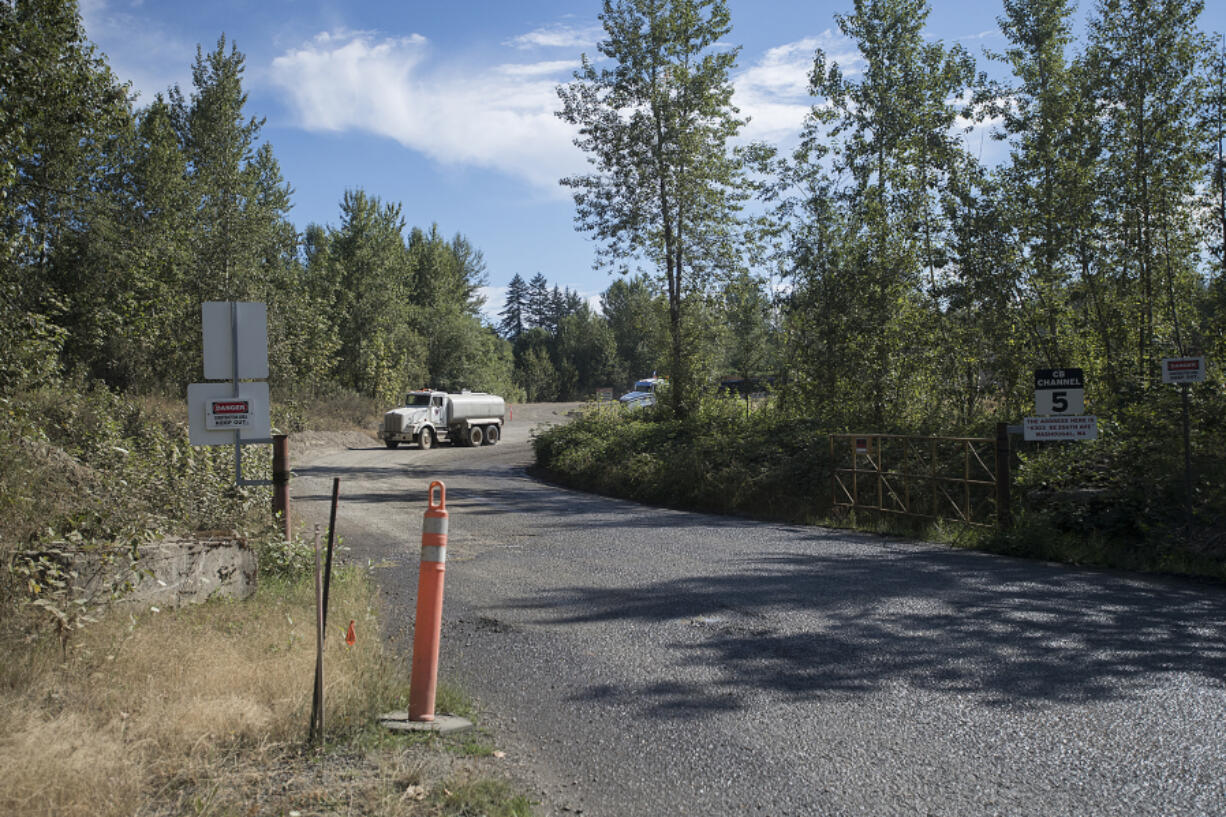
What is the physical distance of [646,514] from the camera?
16.1 meters

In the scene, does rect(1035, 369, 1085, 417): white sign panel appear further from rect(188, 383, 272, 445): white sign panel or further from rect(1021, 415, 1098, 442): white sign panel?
rect(188, 383, 272, 445): white sign panel

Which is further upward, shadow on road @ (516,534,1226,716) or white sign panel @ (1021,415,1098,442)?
white sign panel @ (1021,415,1098,442)

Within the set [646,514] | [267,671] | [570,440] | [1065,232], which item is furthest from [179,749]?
[570,440]

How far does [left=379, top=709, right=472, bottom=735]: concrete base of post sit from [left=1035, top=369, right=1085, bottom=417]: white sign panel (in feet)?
31.6

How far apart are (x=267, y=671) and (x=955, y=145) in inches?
743

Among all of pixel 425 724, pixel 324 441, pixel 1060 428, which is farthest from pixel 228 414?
pixel 324 441

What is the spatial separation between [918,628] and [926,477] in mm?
7126

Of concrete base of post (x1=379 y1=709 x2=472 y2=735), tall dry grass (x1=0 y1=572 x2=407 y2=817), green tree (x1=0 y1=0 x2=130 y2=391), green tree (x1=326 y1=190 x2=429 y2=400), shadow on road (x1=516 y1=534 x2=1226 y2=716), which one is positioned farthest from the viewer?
green tree (x1=326 y1=190 x2=429 y2=400)

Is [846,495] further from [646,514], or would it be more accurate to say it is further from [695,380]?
[695,380]

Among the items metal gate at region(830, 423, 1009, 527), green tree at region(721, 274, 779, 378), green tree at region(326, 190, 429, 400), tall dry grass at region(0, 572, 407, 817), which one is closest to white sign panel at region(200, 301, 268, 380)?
tall dry grass at region(0, 572, 407, 817)

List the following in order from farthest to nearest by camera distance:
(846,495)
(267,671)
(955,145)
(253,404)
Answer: (955,145), (846,495), (253,404), (267,671)

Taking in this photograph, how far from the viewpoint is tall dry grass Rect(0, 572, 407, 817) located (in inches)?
142

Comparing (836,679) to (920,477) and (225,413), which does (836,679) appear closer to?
(225,413)

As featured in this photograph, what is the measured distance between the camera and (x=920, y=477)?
13.7m
